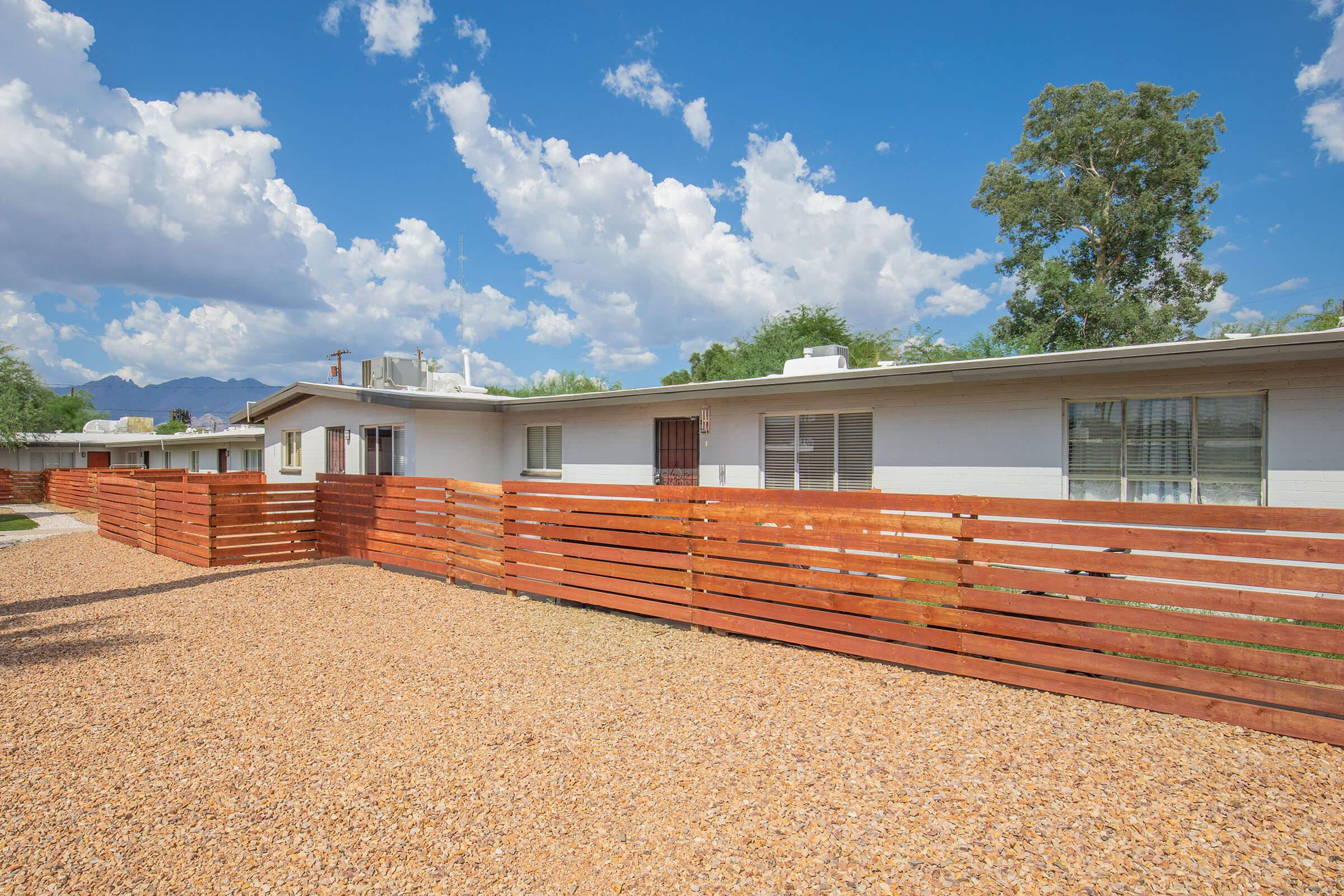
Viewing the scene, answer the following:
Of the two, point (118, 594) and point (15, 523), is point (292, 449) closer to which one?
point (118, 594)

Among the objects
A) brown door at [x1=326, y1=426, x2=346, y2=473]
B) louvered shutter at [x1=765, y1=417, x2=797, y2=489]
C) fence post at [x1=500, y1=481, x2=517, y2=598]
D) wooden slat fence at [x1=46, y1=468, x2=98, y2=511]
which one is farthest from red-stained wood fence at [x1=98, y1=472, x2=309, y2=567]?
wooden slat fence at [x1=46, y1=468, x2=98, y2=511]

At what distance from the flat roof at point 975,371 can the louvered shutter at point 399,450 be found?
0.92 metres

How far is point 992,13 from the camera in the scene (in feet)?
66.8

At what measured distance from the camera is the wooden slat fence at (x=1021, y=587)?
3.92 metres

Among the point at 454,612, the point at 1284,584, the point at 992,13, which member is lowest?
the point at 454,612

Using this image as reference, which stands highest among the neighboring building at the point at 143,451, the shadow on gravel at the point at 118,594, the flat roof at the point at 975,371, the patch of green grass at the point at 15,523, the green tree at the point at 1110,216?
the green tree at the point at 1110,216

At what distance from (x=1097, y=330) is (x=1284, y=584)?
2376 cm

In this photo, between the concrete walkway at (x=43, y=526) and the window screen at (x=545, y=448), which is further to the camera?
the concrete walkway at (x=43, y=526)

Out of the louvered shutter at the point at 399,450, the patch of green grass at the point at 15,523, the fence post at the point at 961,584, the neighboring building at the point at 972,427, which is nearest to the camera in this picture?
the fence post at the point at 961,584

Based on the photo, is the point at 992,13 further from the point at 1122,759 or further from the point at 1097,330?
the point at 1122,759

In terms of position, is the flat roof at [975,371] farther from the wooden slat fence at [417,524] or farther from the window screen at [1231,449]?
the wooden slat fence at [417,524]

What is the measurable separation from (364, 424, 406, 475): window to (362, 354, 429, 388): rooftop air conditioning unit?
2.63 metres

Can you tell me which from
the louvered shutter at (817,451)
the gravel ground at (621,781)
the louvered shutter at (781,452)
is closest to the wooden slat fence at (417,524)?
the gravel ground at (621,781)

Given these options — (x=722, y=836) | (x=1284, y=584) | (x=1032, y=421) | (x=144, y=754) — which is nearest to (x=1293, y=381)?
(x=1032, y=421)
